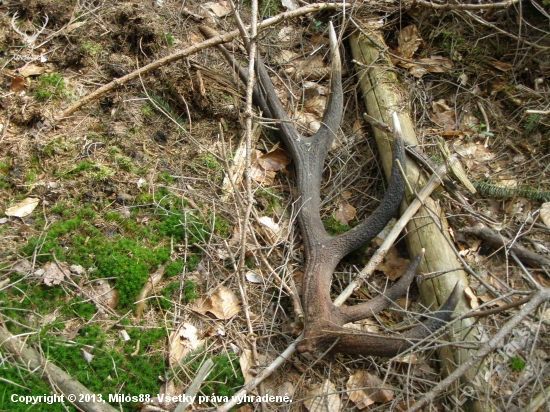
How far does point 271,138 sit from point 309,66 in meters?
1.08

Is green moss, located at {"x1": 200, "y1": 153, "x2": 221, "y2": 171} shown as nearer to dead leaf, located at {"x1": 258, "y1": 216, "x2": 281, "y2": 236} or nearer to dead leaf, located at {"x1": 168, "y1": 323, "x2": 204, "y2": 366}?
dead leaf, located at {"x1": 258, "y1": 216, "x2": 281, "y2": 236}

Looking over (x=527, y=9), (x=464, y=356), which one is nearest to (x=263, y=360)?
(x=464, y=356)

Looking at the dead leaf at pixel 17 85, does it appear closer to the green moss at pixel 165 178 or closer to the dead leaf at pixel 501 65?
the green moss at pixel 165 178

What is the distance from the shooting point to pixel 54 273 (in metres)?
2.80

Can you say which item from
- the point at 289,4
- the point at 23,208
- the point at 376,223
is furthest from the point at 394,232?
the point at 289,4

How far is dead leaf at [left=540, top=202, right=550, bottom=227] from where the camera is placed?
3572 mm

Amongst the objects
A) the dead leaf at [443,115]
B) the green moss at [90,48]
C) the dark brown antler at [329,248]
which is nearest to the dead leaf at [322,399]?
the dark brown antler at [329,248]

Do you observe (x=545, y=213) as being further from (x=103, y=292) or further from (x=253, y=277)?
(x=103, y=292)

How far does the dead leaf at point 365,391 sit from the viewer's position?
108 inches

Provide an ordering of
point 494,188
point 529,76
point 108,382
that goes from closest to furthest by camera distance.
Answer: point 108,382 → point 494,188 → point 529,76

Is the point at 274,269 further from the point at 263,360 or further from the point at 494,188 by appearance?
the point at 494,188

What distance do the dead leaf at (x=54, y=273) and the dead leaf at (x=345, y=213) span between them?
2064 mm

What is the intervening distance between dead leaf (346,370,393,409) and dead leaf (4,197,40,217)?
249 centimetres

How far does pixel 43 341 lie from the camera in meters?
2.57
